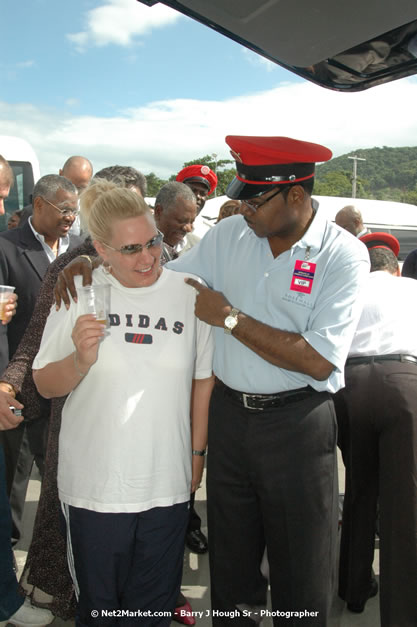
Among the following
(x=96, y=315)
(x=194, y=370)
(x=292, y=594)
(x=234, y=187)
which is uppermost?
(x=234, y=187)

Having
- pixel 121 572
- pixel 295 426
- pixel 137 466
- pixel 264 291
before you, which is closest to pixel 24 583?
pixel 121 572

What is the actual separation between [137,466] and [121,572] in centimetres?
40

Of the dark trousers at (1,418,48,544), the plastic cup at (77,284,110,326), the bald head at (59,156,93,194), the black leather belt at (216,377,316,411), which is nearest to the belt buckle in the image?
the black leather belt at (216,377,316,411)

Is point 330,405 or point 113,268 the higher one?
point 113,268

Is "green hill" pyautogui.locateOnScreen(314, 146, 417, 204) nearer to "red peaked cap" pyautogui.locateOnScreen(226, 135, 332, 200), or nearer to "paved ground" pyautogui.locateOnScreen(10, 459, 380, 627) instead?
"paved ground" pyautogui.locateOnScreen(10, 459, 380, 627)

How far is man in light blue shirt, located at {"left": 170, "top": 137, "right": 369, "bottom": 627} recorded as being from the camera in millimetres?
1905

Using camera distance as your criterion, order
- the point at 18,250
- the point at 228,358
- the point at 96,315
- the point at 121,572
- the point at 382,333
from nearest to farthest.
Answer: the point at 96,315
the point at 121,572
the point at 228,358
the point at 382,333
the point at 18,250

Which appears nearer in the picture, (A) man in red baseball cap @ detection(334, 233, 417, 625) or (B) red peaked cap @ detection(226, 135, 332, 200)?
(B) red peaked cap @ detection(226, 135, 332, 200)

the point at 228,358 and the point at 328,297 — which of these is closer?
the point at 328,297

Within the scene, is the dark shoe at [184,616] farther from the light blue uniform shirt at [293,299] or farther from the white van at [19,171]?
the white van at [19,171]

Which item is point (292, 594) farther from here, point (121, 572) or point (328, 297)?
point (328, 297)

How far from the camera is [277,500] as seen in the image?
78.5 inches

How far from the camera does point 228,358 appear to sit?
209 cm

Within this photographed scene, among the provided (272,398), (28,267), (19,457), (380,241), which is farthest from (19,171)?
(272,398)
